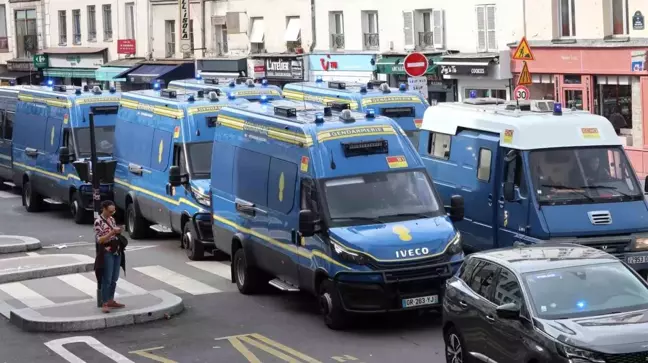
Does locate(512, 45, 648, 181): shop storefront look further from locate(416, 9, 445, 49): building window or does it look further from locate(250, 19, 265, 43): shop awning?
locate(250, 19, 265, 43): shop awning

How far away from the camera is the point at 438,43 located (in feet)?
130

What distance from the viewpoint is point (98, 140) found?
94.0 feet

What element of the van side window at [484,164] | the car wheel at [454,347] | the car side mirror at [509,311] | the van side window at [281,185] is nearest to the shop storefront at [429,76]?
the van side window at [484,164]

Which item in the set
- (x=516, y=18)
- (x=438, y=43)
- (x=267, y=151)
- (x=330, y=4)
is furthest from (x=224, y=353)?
(x=330, y=4)

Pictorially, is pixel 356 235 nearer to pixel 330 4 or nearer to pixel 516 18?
pixel 516 18

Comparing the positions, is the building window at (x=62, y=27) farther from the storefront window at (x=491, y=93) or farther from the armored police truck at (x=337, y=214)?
the armored police truck at (x=337, y=214)

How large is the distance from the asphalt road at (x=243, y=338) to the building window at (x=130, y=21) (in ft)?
126

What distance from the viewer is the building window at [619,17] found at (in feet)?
108

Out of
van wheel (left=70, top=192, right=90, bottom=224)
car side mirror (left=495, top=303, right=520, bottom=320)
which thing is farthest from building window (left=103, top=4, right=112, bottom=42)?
car side mirror (left=495, top=303, right=520, bottom=320)

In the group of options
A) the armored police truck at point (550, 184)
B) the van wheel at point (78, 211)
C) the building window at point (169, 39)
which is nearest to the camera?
the armored police truck at point (550, 184)

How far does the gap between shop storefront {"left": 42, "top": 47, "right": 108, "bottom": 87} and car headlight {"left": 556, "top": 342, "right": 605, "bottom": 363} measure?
50.3 metres

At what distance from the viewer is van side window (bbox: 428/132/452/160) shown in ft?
68.7

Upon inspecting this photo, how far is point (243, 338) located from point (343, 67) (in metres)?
28.6

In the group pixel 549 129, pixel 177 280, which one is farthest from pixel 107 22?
pixel 549 129
